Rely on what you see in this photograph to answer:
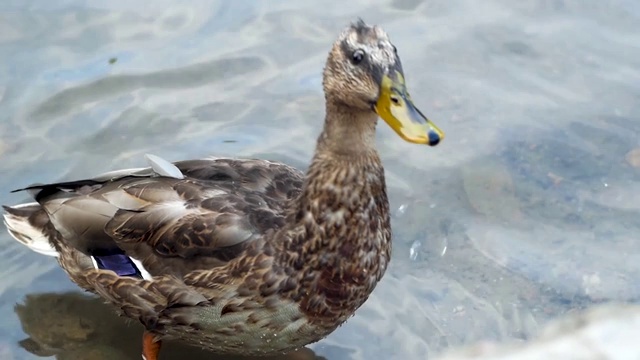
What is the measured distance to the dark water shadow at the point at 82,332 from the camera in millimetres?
5078

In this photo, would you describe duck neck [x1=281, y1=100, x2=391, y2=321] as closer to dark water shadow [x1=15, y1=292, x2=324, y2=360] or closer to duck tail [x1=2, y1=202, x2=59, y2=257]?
dark water shadow [x1=15, y1=292, x2=324, y2=360]

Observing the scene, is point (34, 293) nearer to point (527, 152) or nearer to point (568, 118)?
point (527, 152)

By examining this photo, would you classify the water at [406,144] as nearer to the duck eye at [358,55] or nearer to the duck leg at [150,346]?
the duck leg at [150,346]

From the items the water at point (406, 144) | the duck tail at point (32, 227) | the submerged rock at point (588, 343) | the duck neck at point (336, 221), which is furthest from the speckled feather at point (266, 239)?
the submerged rock at point (588, 343)

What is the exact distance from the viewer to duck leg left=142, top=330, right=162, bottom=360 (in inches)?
186

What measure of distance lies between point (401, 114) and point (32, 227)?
7.33 ft

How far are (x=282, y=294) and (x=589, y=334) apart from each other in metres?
2.52

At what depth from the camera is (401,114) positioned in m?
3.84

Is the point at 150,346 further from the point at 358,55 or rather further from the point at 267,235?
the point at 358,55

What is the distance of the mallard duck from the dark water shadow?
50cm

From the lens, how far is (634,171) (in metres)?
6.05

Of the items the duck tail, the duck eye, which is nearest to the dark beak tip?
the duck eye

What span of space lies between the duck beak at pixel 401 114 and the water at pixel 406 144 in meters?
1.65

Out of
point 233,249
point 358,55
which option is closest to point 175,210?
point 233,249
